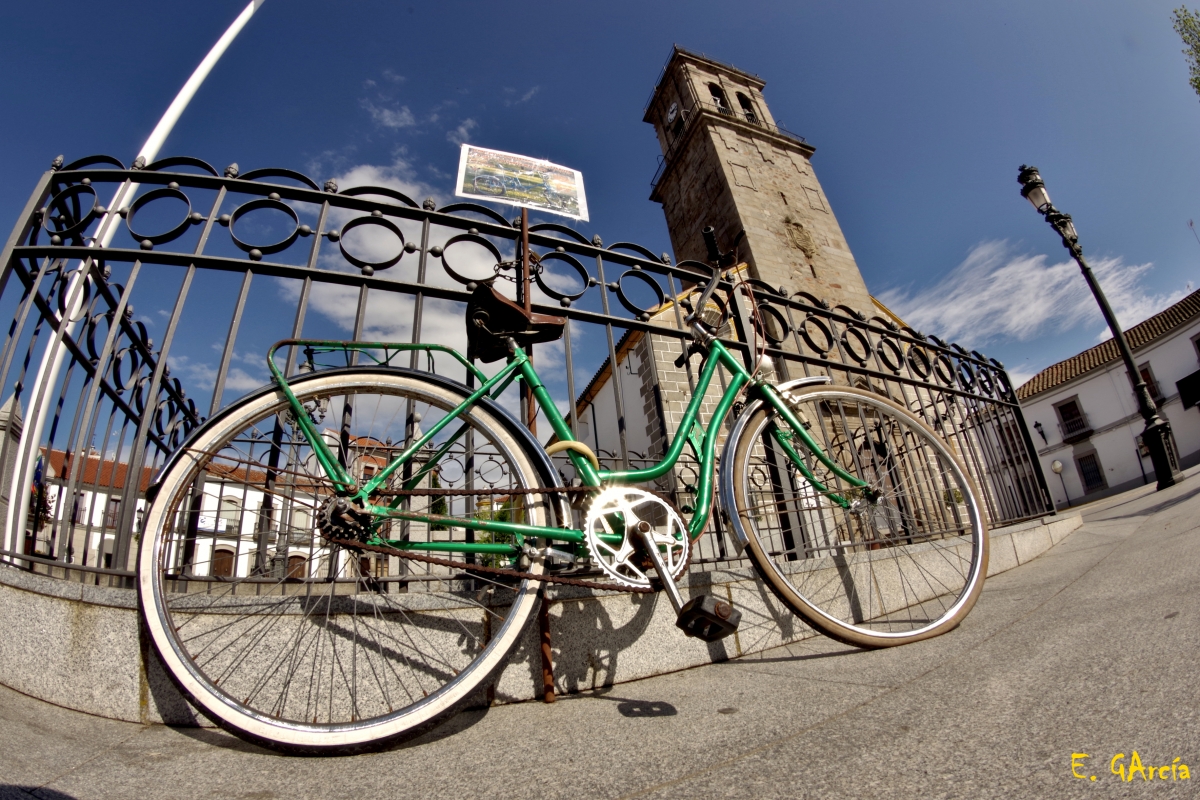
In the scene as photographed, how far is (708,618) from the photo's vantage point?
Answer: 4.96 feet

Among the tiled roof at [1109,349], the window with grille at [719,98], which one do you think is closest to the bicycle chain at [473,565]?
the window with grille at [719,98]

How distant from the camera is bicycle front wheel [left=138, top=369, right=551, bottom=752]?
54.1 inches

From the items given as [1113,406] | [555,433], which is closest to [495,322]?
[555,433]

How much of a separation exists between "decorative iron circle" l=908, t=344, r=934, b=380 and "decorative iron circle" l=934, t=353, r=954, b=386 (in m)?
0.15

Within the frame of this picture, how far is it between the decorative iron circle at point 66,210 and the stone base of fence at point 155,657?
159 centimetres

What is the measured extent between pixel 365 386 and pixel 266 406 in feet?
0.97

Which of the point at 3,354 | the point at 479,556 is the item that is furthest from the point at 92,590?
the point at 3,354

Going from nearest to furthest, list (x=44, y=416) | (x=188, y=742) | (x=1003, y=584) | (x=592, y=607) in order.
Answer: (x=188, y=742) < (x=592, y=607) < (x=44, y=416) < (x=1003, y=584)

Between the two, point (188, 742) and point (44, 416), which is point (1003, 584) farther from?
point (44, 416)

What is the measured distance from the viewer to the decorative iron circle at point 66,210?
236 centimetres

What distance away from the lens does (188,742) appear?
136cm

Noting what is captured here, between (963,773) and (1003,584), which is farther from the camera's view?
(1003,584)

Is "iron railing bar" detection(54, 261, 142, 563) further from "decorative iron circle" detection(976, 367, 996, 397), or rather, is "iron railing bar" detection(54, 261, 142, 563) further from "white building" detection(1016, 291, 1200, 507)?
"white building" detection(1016, 291, 1200, 507)

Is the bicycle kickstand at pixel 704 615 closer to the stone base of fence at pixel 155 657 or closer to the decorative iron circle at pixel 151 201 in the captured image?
the stone base of fence at pixel 155 657
